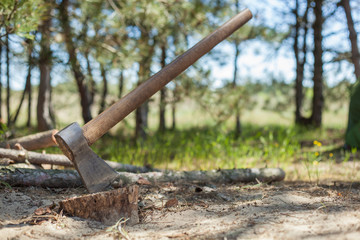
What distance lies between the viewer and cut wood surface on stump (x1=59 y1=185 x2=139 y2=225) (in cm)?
191

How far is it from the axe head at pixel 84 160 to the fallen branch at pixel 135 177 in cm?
35

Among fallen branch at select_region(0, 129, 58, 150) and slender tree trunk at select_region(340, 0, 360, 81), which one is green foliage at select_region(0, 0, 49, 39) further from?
slender tree trunk at select_region(340, 0, 360, 81)

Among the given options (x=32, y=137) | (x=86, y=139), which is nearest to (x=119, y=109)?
(x=86, y=139)

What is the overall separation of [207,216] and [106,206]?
0.67m

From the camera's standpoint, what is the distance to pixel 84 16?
6043mm

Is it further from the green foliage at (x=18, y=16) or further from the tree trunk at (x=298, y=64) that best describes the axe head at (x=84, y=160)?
the tree trunk at (x=298, y=64)

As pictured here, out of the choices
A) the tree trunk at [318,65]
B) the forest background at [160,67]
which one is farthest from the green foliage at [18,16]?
the tree trunk at [318,65]

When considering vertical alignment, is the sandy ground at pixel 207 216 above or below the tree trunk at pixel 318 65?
below

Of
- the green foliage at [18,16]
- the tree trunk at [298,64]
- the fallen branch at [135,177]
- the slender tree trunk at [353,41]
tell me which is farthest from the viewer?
the tree trunk at [298,64]

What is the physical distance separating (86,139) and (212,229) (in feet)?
3.41

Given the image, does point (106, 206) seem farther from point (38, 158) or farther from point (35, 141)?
point (35, 141)

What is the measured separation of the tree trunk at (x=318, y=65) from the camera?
7.61 metres

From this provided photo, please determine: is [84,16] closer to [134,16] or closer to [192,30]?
[134,16]

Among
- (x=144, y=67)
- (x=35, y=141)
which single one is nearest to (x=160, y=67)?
(x=144, y=67)
